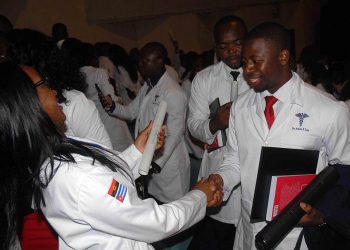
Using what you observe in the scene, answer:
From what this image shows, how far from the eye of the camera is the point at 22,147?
1.25 metres

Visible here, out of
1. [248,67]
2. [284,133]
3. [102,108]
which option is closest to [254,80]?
[248,67]

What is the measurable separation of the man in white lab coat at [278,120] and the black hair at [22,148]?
939mm

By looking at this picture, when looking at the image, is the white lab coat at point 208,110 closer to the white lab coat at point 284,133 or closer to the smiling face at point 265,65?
the white lab coat at point 284,133

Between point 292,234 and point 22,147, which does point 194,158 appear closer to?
point 292,234

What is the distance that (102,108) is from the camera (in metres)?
3.92

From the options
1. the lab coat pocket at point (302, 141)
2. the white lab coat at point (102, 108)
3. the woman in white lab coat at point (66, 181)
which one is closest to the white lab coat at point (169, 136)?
the white lab coat at point (102, 108)

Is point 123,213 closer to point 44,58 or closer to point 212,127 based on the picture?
point 44,58

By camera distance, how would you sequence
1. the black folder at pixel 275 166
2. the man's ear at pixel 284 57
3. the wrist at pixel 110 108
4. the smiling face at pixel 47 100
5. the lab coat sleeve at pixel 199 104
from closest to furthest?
the smiling face at pixel 47 100
the black folder at pixel 275 166
the man's ear at pixel 284 57
the lab coat sleeve at pixel 199 104
the wrist at pixel 110 108

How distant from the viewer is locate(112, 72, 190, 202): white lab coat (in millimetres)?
3201

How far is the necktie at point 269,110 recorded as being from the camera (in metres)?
1.94

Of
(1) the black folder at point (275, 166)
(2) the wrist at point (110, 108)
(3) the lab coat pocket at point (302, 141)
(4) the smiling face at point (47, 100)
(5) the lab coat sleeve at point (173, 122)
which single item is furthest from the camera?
(2) the wrist at point (110, 108)

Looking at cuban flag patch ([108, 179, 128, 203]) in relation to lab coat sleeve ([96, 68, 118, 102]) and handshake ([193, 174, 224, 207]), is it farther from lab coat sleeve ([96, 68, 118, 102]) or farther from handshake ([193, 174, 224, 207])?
lab coat sleeve ([96, 68, 118, 102])

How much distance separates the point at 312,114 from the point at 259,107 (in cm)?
30

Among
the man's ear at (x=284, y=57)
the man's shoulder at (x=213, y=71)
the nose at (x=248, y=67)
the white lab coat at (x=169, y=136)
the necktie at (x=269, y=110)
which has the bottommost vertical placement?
the white lab coat at (x=169, y=136)
